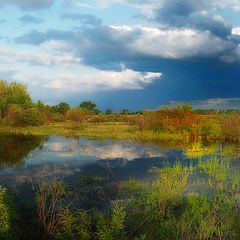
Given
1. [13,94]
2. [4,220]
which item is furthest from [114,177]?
[13,94]

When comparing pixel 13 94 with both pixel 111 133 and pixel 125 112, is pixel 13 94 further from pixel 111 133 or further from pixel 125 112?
pixel 111 133

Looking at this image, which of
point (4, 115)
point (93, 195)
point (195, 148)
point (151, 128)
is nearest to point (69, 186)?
point (93, 195)

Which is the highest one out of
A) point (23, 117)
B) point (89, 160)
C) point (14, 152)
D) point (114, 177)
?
point (23, 117)

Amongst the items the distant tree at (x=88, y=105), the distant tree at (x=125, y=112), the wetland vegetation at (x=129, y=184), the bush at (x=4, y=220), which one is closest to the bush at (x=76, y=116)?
the wetland vegetation at (x=129, y=184)

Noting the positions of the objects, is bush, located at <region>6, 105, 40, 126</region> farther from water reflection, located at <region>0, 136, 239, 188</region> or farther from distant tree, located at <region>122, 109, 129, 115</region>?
distant tree, located at <region>122, 109, 129, 115</region>

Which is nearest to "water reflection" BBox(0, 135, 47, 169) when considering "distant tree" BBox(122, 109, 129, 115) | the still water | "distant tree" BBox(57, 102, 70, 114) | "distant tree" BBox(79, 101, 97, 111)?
the still water

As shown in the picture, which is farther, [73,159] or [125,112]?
[125,112]

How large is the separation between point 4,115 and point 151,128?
2435 centimetres

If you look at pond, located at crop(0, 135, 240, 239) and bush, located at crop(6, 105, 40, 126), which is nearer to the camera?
pond, located at crop(0, 135, 240, 239)

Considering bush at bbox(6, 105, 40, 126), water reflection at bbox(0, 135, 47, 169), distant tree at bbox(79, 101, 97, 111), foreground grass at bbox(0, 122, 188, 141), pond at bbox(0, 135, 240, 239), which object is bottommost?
pond at bbox(0, 135, 240, 239)

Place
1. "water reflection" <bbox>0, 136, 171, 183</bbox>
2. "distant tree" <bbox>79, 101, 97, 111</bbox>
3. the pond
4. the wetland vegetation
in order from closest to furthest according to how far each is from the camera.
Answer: the wetland vegetation < the pond < "water reflection" <bbox>0, 136, 171, 183</bbox> < "distant tree" <bbox>79, 101, 97, 111</bbox>

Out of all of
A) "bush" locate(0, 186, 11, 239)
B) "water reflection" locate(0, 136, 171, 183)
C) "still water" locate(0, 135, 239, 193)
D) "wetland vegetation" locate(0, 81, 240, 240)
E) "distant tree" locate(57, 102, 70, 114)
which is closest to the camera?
"bush" locate(0, 186, 11, 239)

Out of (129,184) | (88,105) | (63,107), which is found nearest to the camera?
(129,184)

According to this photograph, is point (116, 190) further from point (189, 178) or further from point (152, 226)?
point (152, 226)
